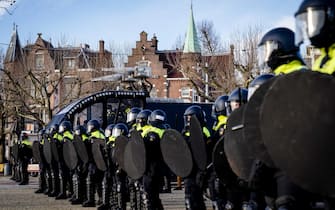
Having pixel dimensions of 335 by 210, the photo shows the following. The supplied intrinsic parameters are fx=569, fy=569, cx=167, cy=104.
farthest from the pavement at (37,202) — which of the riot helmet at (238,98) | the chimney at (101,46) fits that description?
the chimney at (101,46)

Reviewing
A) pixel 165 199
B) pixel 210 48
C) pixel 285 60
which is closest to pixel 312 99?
pixel 285 60

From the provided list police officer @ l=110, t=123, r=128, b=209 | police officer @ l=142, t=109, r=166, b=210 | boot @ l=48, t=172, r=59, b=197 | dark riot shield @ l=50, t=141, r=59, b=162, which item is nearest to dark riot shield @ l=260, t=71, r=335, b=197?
police officer @ l=142, t=109, r=166, b=210

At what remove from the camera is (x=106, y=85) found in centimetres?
3722

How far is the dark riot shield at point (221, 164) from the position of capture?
622cm

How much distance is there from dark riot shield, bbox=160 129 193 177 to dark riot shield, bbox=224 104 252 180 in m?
1.85

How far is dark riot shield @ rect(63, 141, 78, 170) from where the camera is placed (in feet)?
40.3

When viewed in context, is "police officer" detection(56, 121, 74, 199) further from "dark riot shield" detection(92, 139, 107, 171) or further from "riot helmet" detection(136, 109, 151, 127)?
"riot helmet" detection(136, 109, 151, 127)

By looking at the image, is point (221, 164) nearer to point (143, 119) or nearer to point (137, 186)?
point (137, 186)

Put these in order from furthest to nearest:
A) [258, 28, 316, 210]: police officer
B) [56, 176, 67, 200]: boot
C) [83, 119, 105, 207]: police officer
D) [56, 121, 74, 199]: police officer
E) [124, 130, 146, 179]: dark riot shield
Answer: [56, 176, 67, 200]: boot < [56, 121, 74, 199]: police officer < [83, 119, 105, 207]: police officer < [124, 130, 146, 179]: dark riot shield < [258, 28, 316, 210]: police officer

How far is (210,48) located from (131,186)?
2477cm

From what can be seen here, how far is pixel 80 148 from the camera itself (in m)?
11.7

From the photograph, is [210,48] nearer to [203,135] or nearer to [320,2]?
[203,135]

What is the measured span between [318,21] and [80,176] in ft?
29.3

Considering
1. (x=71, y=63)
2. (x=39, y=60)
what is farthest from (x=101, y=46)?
(x=39, y=60)
